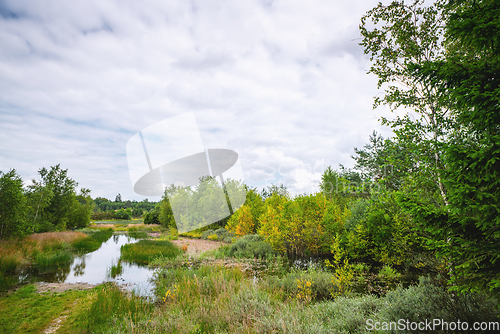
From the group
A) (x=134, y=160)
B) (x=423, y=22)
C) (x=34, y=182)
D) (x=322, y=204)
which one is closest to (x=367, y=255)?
(x=322, y=204)

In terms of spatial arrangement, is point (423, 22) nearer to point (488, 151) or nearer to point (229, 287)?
point (488, 151)

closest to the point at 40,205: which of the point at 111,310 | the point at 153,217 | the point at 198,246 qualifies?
the point at 198,246

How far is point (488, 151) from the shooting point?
105 inches

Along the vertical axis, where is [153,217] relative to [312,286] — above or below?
above

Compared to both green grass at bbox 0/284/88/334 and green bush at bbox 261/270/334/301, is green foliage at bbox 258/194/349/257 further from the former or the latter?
green grass at bbox 0/284/88/334

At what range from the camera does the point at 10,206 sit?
47.9ft

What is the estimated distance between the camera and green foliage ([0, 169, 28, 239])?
14.4 meters

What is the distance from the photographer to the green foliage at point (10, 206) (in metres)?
14.4

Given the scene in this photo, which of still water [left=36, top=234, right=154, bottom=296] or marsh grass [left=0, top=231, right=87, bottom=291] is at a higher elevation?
marsh grass [left=0, top=231, right=87, bottom=291]

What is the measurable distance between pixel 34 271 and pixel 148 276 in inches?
260

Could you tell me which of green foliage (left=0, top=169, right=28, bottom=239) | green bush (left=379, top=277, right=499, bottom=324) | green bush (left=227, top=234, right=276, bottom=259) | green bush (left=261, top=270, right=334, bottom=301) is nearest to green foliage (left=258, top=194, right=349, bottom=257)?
green bush (left=227, top=234, right=276, bottom=259)

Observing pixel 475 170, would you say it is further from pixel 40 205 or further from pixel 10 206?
pixel 40 205

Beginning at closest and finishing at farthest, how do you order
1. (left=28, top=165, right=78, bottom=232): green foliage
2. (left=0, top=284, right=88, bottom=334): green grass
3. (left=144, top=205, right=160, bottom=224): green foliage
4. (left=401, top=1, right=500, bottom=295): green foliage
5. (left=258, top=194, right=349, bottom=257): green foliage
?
(left=401, top=1, right=500, bottom=295): green foliage < (left=0, top=284, right=88, bottom=334): green grass < (left=258, top=194, right=349, bottom=257): green foliage < (left=28, top=165, right=78, bottom=232): green foliage < (left=144, top=205, right=160, bottom=224): green foliage

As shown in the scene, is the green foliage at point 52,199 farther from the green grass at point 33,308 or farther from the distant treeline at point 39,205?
the green grass at point 33,308
